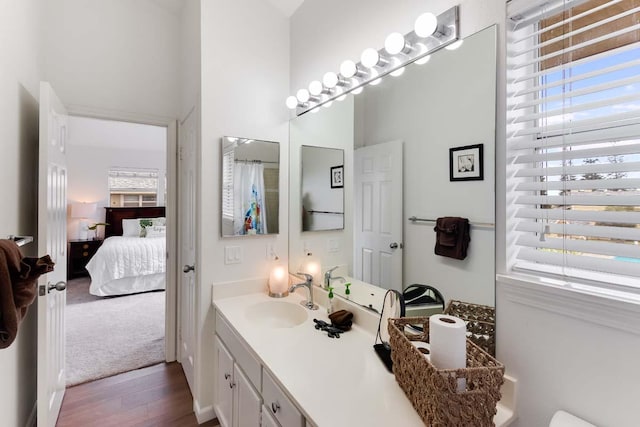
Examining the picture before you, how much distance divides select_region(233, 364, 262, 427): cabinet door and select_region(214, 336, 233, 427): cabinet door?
10 centimetres

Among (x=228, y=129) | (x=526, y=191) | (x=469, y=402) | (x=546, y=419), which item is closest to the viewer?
(x=469, y=402)

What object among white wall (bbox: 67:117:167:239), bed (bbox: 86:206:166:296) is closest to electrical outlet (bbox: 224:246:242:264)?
bed (bbox: 86:206:166:296)

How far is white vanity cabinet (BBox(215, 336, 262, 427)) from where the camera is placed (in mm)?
1413

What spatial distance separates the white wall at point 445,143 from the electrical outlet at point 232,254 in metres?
1.14

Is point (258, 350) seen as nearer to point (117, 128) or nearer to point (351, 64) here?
point (351, 64)

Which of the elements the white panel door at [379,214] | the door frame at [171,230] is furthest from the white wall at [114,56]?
the white panel door at [379,214]

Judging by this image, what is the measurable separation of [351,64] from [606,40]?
3.47 feet

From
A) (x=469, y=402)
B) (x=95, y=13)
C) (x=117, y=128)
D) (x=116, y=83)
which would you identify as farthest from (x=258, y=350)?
(x=117, y=128)

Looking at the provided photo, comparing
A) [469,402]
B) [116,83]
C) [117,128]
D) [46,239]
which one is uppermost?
[117,128]

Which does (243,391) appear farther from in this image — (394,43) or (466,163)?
(394,43)

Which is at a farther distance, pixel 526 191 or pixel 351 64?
pixel 351 64

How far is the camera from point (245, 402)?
4.89 feet

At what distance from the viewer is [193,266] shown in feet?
7.17

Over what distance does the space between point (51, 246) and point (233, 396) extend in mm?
1331
